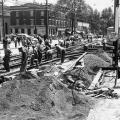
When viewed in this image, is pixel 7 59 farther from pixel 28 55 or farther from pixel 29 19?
pixel 29 19

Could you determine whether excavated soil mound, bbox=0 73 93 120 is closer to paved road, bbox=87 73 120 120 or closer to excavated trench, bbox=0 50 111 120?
excavated trench, bbox=0 50 111 120

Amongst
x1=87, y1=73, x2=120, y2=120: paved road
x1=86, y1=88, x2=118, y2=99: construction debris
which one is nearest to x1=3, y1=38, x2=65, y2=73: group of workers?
x1=86, y1=88, x2=118, y2=99: construction debris

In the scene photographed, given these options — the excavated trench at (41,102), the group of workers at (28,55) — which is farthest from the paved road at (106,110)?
the group of workers at (28,55)

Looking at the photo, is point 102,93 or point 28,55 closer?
point 102,93

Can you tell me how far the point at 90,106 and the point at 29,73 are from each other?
4068 mm

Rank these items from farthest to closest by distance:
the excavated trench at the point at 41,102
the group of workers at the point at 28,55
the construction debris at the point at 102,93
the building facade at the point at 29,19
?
1. the building facade at the point at 29,19
2. the group of workers at the point at 28,55
3. the construction debris at the point at 102,93
4. the excavated trench at the point at 41,102

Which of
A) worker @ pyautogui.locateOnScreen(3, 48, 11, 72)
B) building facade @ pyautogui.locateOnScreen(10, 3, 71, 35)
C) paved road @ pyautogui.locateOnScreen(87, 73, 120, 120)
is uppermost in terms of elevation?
building facade @ pyautogui.locateOnScreen(10, 3, 71, 35)

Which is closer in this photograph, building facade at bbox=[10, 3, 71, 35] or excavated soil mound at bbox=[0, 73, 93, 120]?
excavated soil mound at bbox=[0, 73, 93, 120]

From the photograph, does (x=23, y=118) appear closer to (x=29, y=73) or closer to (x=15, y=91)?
(x=15, y=91)

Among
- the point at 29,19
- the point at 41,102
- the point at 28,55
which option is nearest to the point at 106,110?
the point at 41,102

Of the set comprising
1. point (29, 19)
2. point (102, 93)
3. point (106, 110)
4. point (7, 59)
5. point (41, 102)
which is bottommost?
point (106, 110)

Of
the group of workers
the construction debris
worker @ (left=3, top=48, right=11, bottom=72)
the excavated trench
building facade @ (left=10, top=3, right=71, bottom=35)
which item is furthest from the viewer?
building facade @ (left=10, top=3, right=71, bottom=35)

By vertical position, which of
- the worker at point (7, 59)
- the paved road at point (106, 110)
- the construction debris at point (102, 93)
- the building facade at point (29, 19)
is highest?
the building facade at point (29, 19)

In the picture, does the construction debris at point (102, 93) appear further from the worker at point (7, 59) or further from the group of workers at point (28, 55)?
the worker at point (7, 59)
